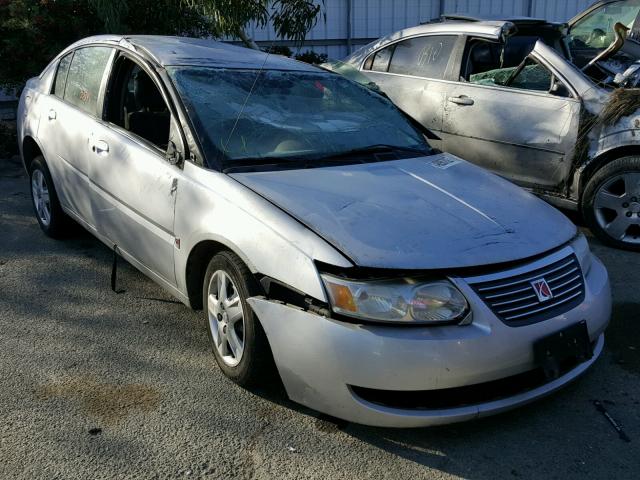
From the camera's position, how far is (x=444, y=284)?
265 centimetres

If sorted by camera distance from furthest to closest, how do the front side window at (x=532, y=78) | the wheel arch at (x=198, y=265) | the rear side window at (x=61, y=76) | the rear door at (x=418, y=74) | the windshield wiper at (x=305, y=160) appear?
the rear door at (x=418, y=74)
the front side window at (x=532, y=78)
the rear side window at (x=61, y=76)
the windshield wiper at (x=305, y=160)
the wheel arch at (x=198, y=265)

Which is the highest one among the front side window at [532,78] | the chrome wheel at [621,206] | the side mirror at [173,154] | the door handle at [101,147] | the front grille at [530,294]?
the front side window at [532,78]

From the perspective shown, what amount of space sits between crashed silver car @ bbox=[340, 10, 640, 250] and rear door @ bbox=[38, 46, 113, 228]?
2491mm

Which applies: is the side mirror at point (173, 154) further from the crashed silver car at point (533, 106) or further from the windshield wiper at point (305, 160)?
the crashed silver car at point (533, 106)

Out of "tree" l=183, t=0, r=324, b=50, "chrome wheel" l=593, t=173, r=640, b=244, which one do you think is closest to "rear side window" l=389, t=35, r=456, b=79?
"tree" l=183, t=0, r=324, b=50

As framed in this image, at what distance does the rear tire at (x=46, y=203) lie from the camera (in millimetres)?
5059

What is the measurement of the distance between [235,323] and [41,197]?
2.97m

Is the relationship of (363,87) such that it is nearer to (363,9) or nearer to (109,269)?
(109,269)

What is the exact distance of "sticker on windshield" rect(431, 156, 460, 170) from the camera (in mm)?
3721

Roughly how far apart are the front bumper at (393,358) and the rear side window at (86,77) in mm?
2366

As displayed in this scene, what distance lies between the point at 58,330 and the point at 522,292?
2.60 meters

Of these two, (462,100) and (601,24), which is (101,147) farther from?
(601,24)

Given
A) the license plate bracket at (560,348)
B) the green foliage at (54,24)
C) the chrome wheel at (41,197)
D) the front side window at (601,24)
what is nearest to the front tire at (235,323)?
the license plate bracket at (560,348)

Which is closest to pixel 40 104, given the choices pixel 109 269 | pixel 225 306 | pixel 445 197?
pixel 109 269
